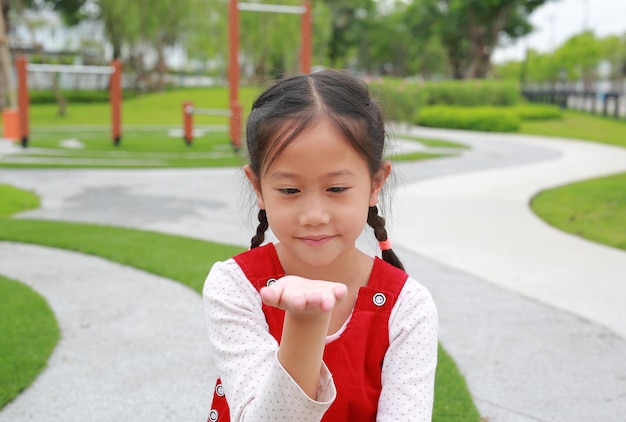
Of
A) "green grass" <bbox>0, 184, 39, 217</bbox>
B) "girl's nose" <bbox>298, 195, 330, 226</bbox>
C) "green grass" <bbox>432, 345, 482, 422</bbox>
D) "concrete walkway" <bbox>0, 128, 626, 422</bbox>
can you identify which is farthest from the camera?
"green grass" <bbox>0, 184, 39, 217</bbox>

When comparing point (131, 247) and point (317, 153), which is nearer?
point (317, 153)

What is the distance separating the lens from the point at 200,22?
36281 millimetres

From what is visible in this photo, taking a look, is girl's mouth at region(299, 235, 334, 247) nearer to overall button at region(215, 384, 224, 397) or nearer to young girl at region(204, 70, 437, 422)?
young girl at region(204, 70, 437, 422)

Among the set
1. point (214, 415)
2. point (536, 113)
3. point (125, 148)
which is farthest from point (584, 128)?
point (214, 415)

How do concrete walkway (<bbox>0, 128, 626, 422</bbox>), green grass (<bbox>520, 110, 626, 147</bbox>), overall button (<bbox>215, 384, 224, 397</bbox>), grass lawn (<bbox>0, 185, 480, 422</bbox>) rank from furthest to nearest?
1. green grass (<bbox>520, 110, 626, 147</bbox>)
2. grass lawn (<bbox>0, 185, 480, 422</bbox>)
3. concrete walkway (<bbox>0, 128, 626, 422</bbox>)
4. overall button (<bbox>215, 384, 224, 397</bbox>)

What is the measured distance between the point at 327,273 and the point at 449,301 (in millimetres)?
2921

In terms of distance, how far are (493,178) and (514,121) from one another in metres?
13.2

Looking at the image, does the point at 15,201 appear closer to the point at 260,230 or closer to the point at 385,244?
the point at 260,230

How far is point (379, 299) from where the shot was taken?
1.65 meters

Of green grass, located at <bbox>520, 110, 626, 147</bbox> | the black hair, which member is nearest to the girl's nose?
the black hair

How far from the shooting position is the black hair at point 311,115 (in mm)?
1523

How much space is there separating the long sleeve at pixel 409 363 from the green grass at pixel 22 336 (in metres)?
1.92

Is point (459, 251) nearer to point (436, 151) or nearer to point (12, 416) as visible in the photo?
point (12, 416)

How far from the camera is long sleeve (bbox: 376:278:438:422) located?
1565mm
